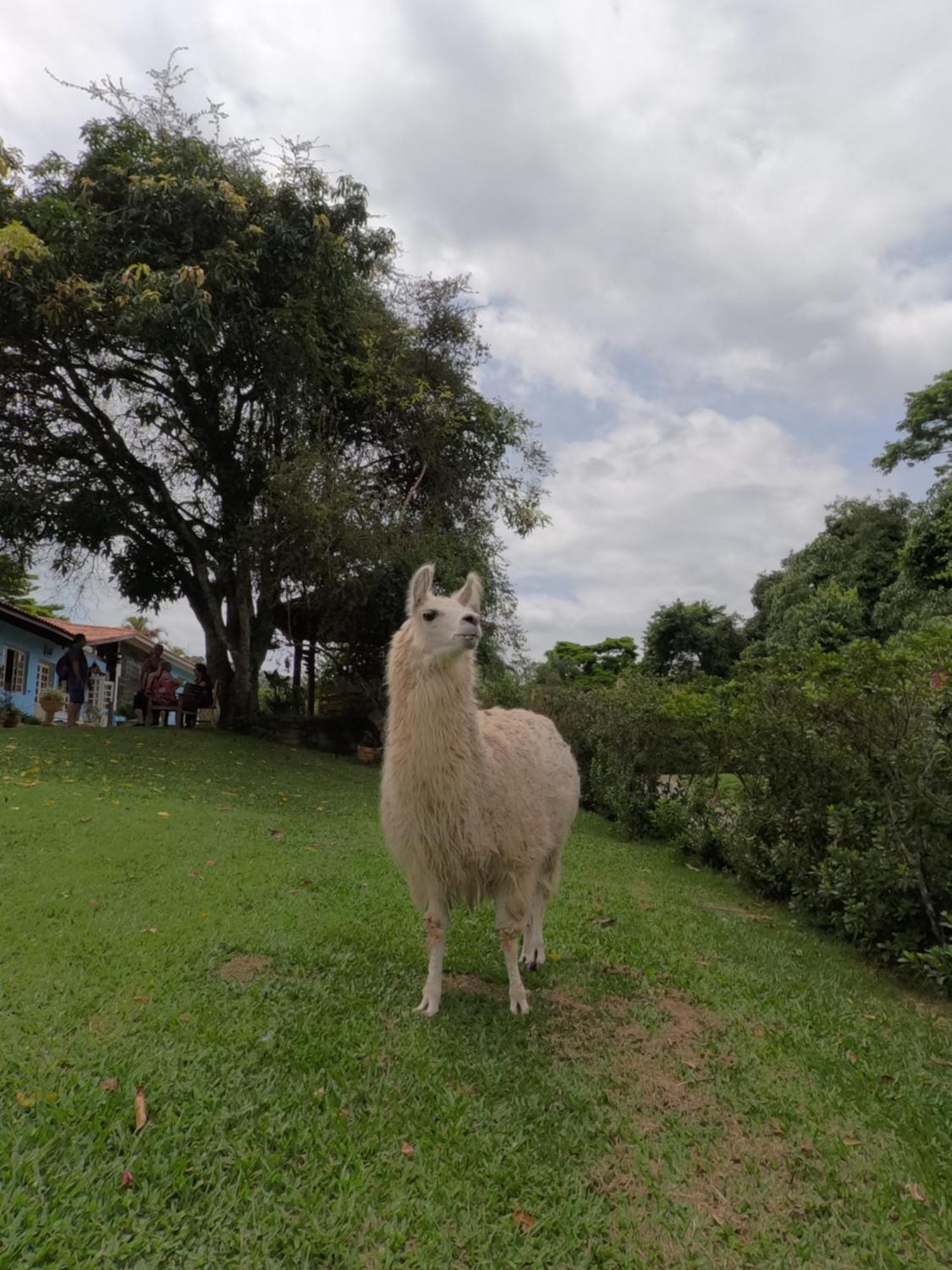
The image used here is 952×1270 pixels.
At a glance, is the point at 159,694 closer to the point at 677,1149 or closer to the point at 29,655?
the point at 29,655

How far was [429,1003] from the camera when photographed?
404cm

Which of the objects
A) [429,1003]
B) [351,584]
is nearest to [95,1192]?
[429,1003]

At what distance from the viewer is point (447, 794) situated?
4027 mm

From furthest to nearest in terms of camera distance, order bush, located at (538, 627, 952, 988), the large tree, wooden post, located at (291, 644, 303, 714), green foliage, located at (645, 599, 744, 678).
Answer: green foliage, located at (645, 599, 744, 678) < wooden post, located at (291, 644, 303, 714) < the large tree < bush, located at (538, 627, 952, 988)

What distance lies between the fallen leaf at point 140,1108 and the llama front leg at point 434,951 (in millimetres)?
1490

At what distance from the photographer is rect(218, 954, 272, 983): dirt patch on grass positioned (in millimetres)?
Result: 4195

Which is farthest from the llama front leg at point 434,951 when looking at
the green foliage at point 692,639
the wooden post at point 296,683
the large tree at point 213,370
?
the green foliage at point 692,639

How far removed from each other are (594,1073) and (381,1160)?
122 cm

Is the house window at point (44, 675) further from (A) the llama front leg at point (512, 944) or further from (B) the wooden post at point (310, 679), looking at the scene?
(A) the llama front leg at point (512, 944)

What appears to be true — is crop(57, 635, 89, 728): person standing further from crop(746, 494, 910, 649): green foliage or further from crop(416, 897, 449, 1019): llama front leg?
crop(746, 494, 910, 649): green foliage

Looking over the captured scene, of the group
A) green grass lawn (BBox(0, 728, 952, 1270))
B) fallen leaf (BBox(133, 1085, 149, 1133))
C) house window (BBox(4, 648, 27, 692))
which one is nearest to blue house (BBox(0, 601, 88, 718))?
house window (BBox(4, 648, 27, 692))

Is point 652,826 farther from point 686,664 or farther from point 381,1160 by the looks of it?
point 686,664

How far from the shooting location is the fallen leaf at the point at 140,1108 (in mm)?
2795

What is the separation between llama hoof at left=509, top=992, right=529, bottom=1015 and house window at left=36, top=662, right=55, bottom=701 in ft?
86.6
